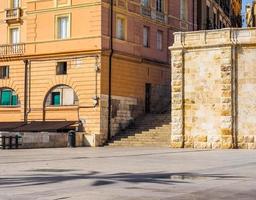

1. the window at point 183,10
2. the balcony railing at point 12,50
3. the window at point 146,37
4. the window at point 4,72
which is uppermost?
the window at point 183,10

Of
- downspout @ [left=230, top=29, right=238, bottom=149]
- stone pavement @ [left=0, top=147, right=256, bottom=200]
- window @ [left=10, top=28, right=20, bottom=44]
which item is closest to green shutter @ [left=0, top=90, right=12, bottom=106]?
window @ [left=10, top=28, right=20, bottom=44]

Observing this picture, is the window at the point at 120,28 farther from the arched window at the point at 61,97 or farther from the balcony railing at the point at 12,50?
the balcony railing at the point at 12,50

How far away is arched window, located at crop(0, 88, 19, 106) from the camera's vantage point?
42.9 metres

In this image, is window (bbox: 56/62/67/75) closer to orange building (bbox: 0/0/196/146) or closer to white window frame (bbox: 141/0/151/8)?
orange building (bbox: 0/0/196/146)

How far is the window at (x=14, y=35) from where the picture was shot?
4391 cm

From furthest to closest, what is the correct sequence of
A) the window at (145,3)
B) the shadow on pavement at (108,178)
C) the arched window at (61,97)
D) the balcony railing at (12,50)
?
the window at (145,3) < the balcony railing at (12,50) < the arched window at (61,97) < the shadow on pavement at (108,178)

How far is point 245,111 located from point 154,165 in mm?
14860

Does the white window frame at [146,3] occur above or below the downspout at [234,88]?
above

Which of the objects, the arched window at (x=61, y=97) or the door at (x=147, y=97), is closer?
the arched window at (x=61, y=97)

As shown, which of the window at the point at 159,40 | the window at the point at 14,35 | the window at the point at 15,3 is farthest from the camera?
the window at the point at 159,40

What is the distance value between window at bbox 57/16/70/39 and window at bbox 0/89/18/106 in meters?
5.57

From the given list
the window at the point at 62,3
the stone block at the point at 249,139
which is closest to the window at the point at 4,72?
the window at the point at 62,3

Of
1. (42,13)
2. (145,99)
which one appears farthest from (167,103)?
(42,13)

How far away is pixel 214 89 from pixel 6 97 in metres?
16.4
